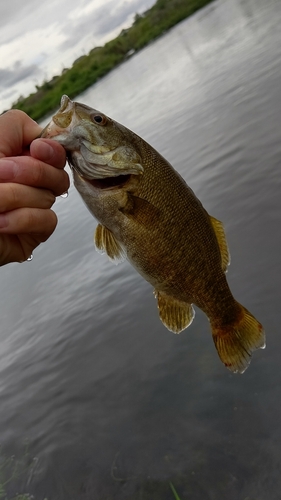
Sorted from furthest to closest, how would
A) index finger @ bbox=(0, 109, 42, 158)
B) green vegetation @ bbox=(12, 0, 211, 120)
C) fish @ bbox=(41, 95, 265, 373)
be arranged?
green vegetation @ bbox=(12, 0, 211, 120)
fish @ bbox=(41, 95, 265, 373)
index finger @ bbox=(0, 109, 42, 158)

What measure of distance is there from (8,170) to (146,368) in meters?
4.53

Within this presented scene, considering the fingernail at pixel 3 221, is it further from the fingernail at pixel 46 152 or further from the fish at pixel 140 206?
the fish at pixel 140 206

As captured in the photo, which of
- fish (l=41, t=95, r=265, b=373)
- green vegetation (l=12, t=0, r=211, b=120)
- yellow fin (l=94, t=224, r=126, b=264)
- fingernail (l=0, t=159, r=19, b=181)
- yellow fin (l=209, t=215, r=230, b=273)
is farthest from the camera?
green vegetation (l=12, t=0, r=211, b=120)

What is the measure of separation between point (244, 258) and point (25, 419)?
392 centimetres

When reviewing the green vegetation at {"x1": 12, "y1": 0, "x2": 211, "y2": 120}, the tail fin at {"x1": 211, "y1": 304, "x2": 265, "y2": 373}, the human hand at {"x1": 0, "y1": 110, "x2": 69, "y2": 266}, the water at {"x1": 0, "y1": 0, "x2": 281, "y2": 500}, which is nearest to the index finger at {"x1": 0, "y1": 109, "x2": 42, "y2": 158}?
the human hand at {"x1": 0, "y1": 110, "x2": 69, "y2": 266}

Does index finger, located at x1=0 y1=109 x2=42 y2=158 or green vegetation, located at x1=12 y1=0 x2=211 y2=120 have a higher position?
index finger, located at x1=0 y1=109 x2=42 y2=158

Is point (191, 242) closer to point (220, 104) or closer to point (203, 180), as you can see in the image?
point (203, 180)

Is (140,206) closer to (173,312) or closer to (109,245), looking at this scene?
(109,245)

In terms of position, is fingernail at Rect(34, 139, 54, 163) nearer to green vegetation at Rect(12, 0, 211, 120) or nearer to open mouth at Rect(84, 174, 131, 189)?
open mouth at Rect(84, 174, 131, 189)

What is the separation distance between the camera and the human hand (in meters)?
2.11

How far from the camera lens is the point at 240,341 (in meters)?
2.83

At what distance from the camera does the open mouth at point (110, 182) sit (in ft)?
8.23

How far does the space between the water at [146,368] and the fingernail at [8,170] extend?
11.5ft

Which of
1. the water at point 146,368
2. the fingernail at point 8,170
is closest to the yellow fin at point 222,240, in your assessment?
the fingernail at point 8,170
